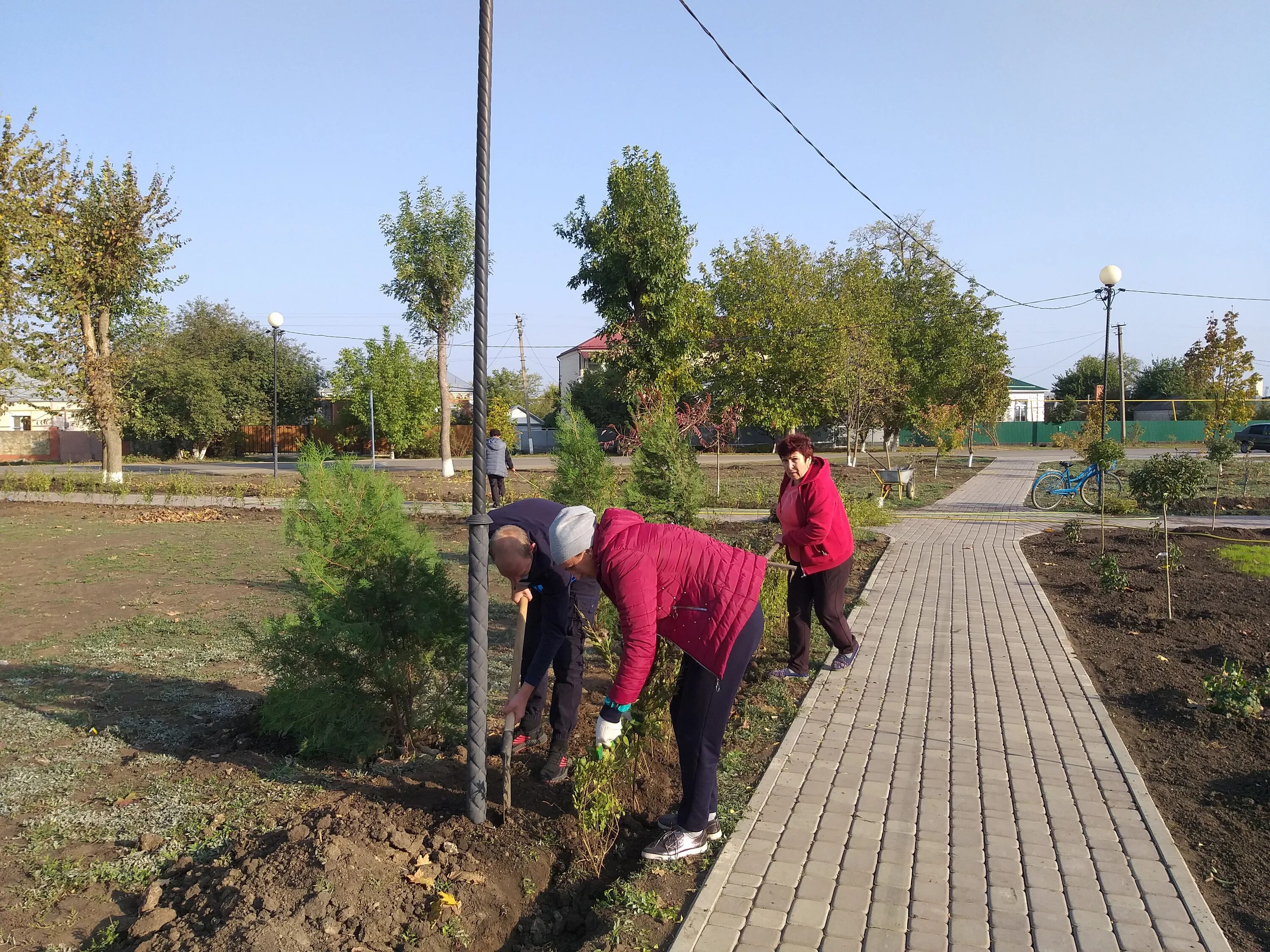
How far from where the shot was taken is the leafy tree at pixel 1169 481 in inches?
364

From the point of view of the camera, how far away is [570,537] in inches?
117

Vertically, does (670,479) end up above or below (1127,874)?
above

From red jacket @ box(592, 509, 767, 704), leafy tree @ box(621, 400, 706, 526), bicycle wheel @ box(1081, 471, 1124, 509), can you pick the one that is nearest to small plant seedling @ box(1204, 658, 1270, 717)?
red jacket @ box(592, 509, 767, 704)

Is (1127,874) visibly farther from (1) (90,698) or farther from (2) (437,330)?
(2) (437,330)

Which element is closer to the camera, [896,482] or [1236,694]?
[1236,694]

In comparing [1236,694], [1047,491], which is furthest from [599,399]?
[1236,694]

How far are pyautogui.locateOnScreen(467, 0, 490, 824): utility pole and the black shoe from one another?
2.04ft

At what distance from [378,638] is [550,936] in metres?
1.50

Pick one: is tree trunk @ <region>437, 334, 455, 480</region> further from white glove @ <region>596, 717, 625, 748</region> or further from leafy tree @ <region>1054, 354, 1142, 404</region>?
leafy tree @ <region>1054, 354, 1142, 404</region>

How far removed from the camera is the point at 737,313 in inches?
966

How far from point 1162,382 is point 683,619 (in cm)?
7133

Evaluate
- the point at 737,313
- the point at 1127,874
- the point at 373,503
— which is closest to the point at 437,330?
the point at 737,313

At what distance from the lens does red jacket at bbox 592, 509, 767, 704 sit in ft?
9.86

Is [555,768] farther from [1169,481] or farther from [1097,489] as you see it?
[1097,489]
